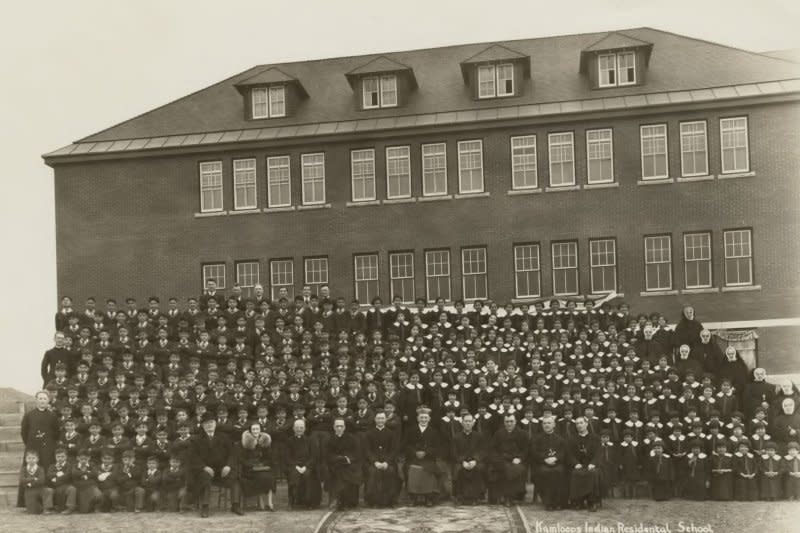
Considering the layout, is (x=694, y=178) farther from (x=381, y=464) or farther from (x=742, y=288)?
(x=381, y=464)

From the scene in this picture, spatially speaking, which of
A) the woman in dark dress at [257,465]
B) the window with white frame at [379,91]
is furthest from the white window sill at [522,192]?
the woman in dark dress at [257,465]

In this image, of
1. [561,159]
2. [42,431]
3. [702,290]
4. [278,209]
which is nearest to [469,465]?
[42,431]

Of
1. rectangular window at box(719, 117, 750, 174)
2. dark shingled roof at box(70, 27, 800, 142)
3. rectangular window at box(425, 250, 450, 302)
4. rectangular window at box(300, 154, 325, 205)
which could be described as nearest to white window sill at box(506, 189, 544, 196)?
rectangular window at box(425, 250, 450, 302)

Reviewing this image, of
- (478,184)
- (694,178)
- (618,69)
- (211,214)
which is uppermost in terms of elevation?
(618,69)

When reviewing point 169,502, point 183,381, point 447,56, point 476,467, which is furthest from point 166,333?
point 447,56

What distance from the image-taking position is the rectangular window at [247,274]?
1214 inches

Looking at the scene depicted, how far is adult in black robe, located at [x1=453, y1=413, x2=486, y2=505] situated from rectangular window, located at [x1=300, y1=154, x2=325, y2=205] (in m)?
15.5

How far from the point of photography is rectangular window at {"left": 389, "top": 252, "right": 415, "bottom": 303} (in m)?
30.1

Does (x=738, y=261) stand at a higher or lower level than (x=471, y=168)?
lower

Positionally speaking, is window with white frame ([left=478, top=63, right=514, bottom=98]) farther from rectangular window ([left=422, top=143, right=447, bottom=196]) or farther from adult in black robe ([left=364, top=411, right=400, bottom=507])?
adult in black robe ([left=364, top=411, right=400, bottom=507])

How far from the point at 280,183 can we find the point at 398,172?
3.48 meters

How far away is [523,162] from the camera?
29.9 m

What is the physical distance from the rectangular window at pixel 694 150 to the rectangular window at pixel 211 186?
1317cm

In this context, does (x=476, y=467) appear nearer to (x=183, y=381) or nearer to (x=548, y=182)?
(x=183, y=381)
